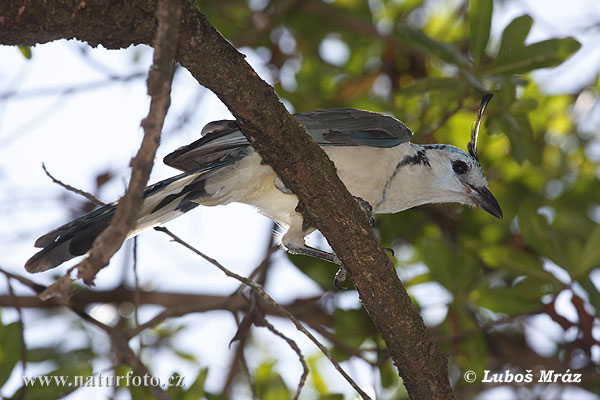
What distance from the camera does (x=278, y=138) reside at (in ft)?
7.43

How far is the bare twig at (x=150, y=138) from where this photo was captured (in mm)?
1686

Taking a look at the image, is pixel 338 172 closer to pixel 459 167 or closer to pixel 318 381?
pixel 459 167

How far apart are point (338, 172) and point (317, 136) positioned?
0.70 feet

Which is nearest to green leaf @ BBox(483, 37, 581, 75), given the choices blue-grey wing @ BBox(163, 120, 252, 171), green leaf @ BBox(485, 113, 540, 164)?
green leaf @ BBox(485, 113, 540, 164)

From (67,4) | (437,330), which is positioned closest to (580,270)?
(437,330)

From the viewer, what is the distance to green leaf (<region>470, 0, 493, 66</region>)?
3.47 meters

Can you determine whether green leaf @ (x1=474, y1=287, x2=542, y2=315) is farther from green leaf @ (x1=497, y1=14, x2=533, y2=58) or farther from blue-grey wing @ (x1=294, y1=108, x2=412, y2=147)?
green leaf @ (x1=497, y1=14, x2=533, y2=58)

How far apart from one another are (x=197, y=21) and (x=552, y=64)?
2256mm

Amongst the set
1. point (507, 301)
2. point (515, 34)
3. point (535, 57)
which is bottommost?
point (507, 301)

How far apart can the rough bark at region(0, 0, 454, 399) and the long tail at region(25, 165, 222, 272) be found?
2.30 feet

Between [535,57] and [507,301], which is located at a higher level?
[535,57]

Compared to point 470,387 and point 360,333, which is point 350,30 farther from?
point 470,387

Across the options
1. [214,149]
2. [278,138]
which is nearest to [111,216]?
[214,149]

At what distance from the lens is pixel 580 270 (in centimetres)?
355
